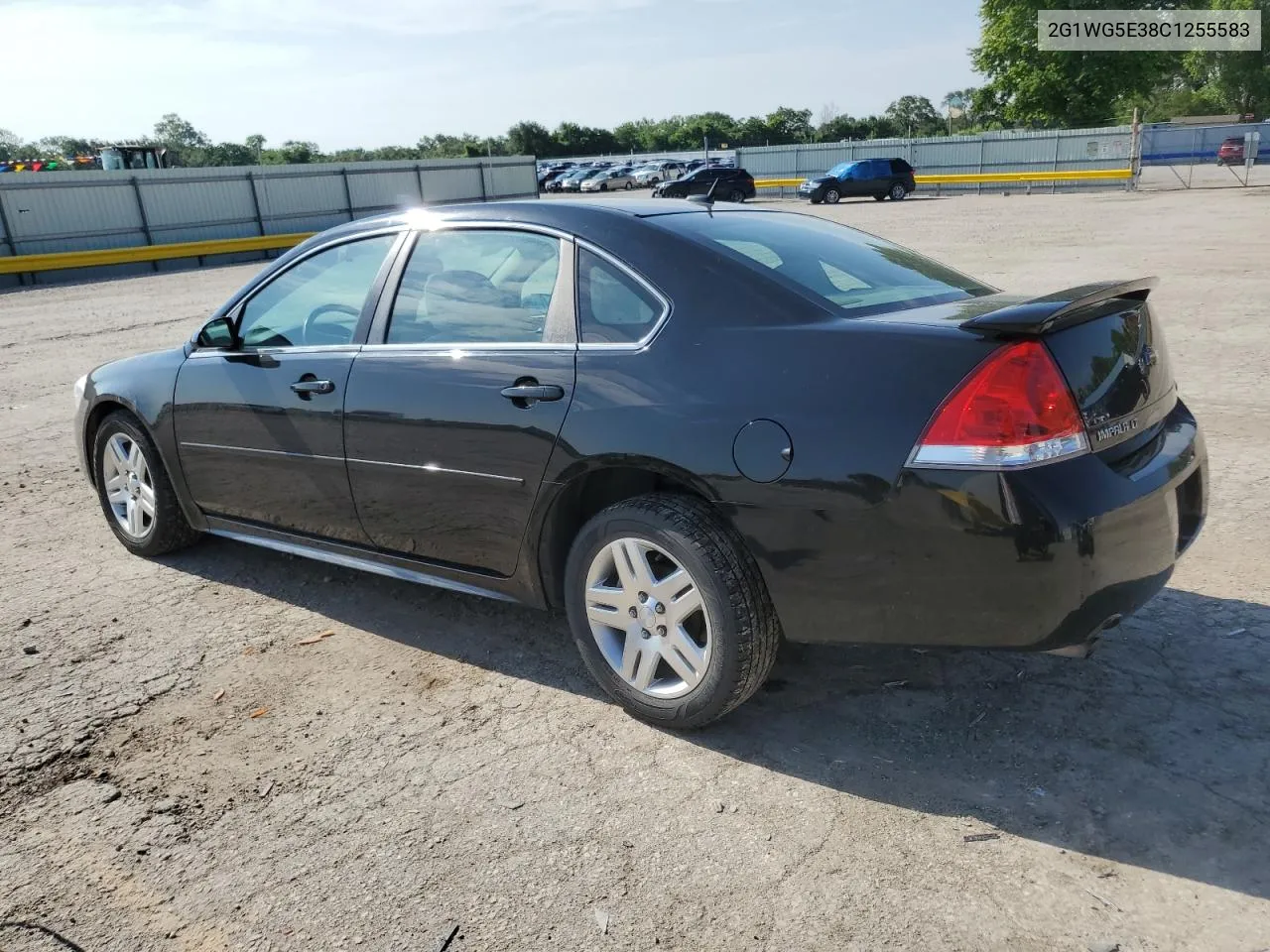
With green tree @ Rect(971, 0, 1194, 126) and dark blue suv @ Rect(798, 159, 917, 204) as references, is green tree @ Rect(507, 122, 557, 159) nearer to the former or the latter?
green tree @ Rect(971, 0, 1194, 126)

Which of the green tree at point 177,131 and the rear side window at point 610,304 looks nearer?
the rear side window at point 610,304

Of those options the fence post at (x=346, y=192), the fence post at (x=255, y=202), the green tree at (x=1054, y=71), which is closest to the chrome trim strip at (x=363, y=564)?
the fence post at (x=255, y=202)

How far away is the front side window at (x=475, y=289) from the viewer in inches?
136

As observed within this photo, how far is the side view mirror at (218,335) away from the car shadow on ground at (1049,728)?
1.44 meters

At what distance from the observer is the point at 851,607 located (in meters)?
2.77

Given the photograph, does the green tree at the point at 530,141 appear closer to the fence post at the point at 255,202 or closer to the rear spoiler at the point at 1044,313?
the fence post at the point at 255,202

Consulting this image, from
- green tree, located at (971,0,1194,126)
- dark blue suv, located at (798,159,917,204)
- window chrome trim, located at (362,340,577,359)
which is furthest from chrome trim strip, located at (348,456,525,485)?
green tree, located at (971,0,1194,126)

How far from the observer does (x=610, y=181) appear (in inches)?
2151

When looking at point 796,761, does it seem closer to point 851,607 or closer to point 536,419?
point 851,607

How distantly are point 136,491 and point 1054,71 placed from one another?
64735 millimetres

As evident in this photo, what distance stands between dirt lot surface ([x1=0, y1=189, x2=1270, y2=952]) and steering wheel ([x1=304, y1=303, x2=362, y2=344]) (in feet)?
3.86

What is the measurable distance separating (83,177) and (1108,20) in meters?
56.7

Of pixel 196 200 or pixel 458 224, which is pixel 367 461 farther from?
pixel 196 200

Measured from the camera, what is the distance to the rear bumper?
2.52 m
